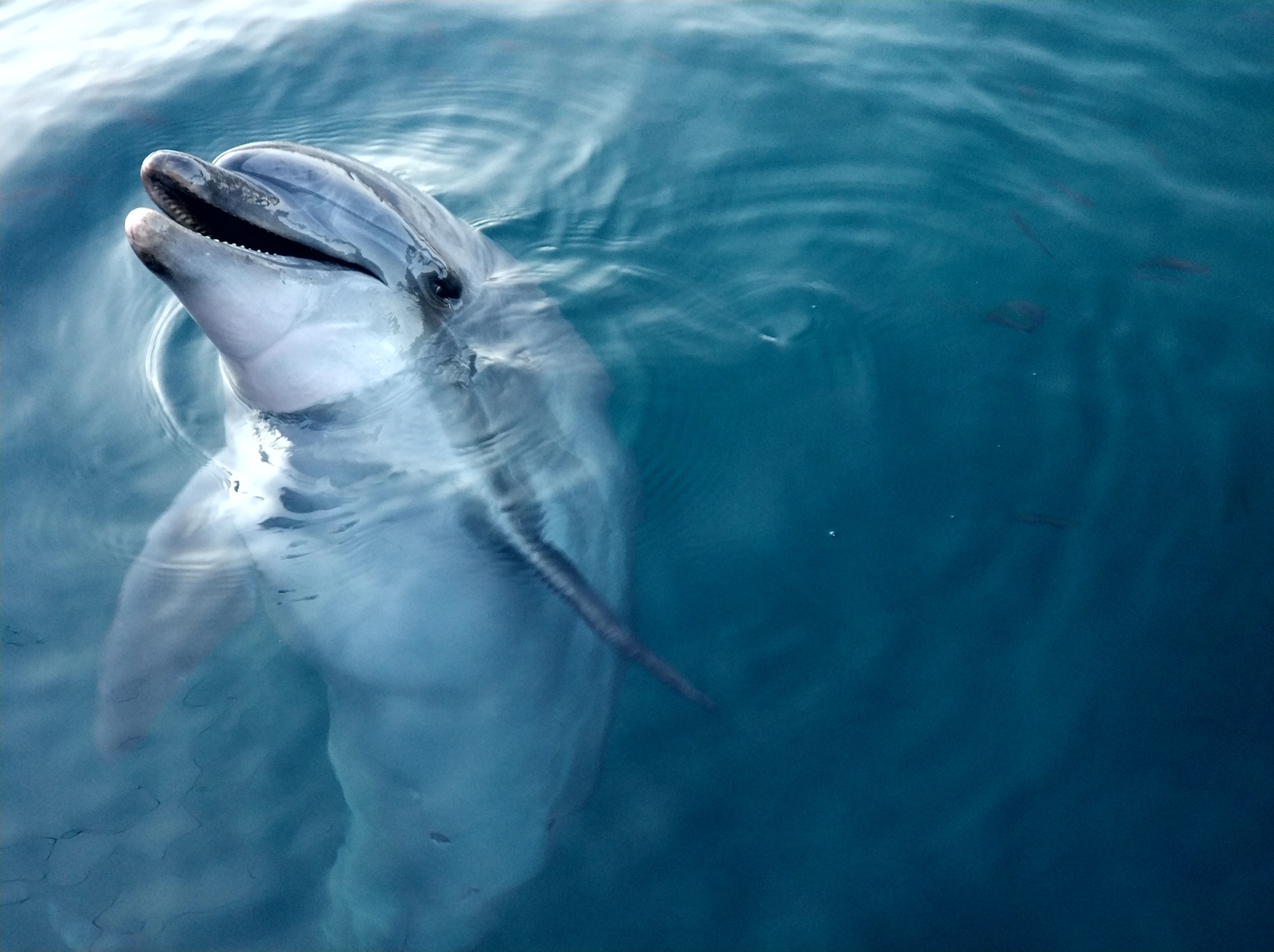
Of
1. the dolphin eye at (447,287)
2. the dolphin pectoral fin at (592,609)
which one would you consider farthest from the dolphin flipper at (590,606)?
the dolphin eye at (447,287)

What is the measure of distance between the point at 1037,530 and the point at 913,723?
141 cm

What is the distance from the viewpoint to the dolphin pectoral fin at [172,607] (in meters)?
4.79

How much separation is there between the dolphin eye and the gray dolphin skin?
1 centimetres

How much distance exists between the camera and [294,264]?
14.9 ft

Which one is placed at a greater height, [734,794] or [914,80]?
[914,80]

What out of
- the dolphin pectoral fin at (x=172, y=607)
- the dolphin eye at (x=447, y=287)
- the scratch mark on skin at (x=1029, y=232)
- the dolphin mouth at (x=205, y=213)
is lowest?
the dolphin pectoral fin at (x=172, y=607)

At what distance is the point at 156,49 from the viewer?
31.2 ft

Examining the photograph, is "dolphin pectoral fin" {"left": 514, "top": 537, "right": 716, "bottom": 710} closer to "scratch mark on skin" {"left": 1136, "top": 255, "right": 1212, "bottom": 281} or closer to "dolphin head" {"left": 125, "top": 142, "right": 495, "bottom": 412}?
"dolphin head" {"left": 125, "top": 142, "right": 495, "bottom": 412}

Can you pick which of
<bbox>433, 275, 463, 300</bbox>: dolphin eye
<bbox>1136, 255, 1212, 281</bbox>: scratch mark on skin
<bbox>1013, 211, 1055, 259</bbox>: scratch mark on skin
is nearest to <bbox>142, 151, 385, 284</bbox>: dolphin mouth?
<bbox>433, 275, 463, 300</bbox>: dolphin eye

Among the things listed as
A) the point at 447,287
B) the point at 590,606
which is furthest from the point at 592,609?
the point at 447,287

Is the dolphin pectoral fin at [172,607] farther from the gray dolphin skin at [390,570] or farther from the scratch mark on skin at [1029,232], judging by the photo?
the scratch mark on skin at [1029,232]

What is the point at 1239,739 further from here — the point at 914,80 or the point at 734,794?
the point at 914,80

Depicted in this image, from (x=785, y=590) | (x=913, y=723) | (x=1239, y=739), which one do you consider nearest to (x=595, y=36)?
(x=785, y=590)

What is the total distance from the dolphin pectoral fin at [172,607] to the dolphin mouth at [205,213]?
1.29 m
